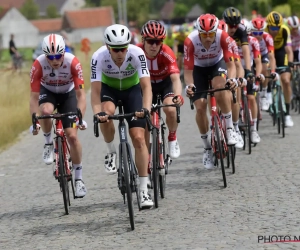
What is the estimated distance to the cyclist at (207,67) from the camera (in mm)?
10898

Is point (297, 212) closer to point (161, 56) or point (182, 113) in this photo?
point (161, 56)

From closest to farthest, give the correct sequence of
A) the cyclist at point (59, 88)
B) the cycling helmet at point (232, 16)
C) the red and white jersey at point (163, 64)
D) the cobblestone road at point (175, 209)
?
the cobblestone road at point (175, 209) < the cyclist at point (59, 88) < the red and white jersey at point (163, 64) < the cycling helmet at point (232, 16)

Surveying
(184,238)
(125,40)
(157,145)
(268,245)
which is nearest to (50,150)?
(157,145)

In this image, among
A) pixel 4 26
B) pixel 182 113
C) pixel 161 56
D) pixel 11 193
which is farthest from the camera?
pixel 4 26

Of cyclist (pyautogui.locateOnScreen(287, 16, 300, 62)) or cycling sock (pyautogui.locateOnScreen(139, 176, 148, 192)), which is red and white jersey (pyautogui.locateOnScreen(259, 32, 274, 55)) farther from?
cycling sock (pyautogui.locateOnScreen(139, 176, 148, 192))

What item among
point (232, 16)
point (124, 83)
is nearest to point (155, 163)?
point (124, 83)

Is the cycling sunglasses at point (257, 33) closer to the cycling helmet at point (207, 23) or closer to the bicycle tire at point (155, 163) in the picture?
the cycling helmet at point (207, 23)

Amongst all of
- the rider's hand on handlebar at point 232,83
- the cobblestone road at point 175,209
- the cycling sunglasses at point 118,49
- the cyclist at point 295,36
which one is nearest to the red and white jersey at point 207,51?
the rider's hand on handlebar at point 232,83

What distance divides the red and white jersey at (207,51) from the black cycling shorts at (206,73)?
0.19 ft

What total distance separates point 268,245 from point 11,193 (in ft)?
16.7

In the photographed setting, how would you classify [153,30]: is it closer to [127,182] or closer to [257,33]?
[127,182]

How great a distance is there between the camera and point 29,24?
16400 cm

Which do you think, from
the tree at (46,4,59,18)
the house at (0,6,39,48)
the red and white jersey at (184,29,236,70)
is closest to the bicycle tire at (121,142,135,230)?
the red and white jersey at (184,29,236,70)

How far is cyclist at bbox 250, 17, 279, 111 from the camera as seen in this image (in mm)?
14977
